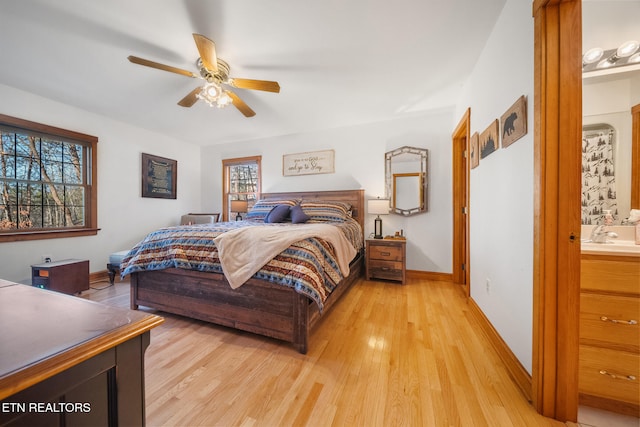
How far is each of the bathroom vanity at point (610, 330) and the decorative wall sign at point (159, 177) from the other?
519 cm

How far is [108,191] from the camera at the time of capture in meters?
3.40

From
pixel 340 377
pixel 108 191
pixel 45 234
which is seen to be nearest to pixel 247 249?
pixel 340 377

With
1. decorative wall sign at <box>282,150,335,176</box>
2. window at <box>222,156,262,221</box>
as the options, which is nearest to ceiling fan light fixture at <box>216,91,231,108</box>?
decorative wall sign at <box>282,150,335,176</box>

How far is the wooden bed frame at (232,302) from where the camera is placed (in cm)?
162

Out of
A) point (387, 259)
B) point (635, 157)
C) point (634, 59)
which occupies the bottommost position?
point (387, 259)

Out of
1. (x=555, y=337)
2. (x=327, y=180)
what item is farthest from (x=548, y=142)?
(x=327, y=180)

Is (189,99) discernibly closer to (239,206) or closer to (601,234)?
(239,206)

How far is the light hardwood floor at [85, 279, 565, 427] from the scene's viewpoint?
1115mm

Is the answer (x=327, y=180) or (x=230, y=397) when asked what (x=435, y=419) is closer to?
(x=230, y=397)

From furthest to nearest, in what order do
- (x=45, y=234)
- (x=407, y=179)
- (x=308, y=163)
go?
1. (x=308, y=163)
2. (x=407, y=179)
3. (x=45, y=234)

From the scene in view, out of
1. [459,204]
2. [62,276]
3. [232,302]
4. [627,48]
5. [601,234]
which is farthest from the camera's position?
[459,204]

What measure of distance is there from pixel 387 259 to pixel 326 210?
42.6 inches

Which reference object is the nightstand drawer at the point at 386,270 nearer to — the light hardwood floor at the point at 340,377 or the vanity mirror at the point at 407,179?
the vanity mirror at the point at 407,179

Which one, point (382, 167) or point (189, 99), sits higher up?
point (189, 99)
